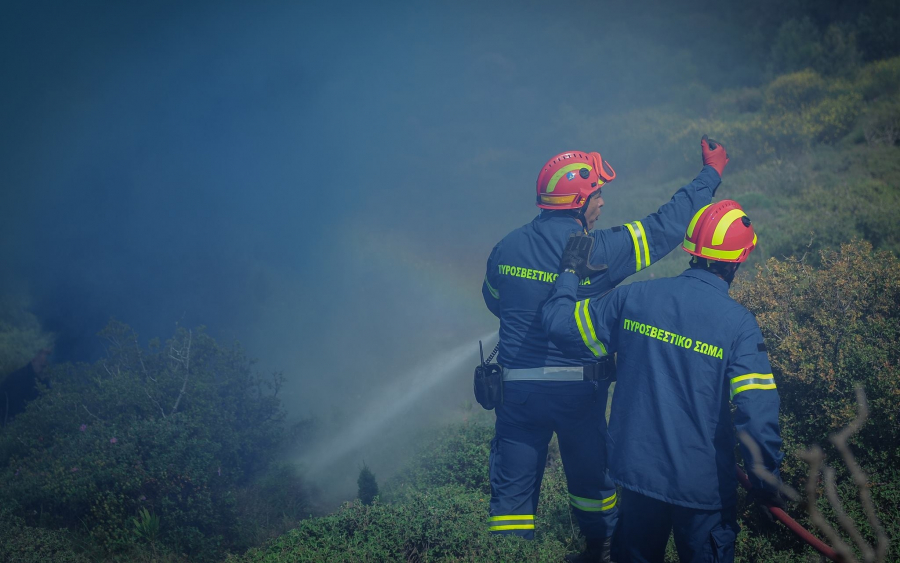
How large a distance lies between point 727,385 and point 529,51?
2367 cm

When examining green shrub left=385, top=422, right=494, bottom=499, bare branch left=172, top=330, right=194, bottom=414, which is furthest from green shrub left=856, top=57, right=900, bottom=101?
bare branch left=172, top=330, right=194, bottom=414

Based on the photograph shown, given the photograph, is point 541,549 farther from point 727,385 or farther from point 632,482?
point 727,385

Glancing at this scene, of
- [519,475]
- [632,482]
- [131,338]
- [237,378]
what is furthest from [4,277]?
[632,482]

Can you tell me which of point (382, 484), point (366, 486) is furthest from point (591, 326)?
point (382, 484)

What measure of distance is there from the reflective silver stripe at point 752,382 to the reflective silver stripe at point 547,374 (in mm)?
1014

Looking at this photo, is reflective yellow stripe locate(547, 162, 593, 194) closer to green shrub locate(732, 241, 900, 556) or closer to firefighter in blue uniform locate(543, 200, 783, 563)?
firefighter in blue uniform locate(543, 200, 783, 563)

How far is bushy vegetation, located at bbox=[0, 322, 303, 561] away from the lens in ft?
18.9

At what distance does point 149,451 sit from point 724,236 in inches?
235

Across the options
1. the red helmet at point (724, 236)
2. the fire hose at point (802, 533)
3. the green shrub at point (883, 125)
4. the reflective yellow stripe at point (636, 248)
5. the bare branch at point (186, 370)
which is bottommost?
the fire hose at point (802, 533)

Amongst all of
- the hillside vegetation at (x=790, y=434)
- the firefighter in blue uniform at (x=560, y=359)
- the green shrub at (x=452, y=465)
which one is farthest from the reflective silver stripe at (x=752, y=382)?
the green shrub at (x=452, y=465)

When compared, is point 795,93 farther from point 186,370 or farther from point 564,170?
point 186,370

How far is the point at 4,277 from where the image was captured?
13297 millimetres

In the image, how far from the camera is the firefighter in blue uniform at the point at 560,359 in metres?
3.77

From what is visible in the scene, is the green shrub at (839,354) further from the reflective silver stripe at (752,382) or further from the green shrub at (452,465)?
the green shrub at (452,465)
